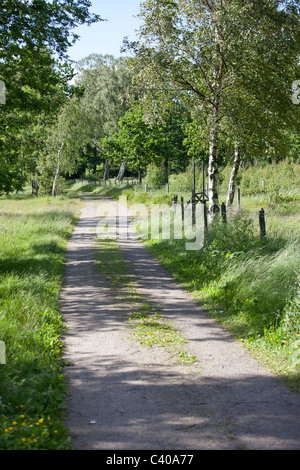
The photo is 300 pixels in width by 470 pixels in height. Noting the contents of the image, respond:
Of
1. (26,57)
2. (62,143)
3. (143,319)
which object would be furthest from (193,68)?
(62,143)

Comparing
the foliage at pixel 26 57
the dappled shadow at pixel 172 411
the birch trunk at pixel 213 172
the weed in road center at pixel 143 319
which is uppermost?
the foliage at pixel 26 57

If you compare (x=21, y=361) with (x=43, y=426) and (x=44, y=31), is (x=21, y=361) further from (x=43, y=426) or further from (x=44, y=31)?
(x=44, y=31)

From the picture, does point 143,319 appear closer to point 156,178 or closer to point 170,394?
point 170,394

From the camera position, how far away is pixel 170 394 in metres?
4.95

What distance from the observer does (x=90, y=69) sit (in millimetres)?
62156

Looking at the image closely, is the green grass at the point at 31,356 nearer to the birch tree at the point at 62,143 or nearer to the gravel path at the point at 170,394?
the gravel path at the point at 170,394

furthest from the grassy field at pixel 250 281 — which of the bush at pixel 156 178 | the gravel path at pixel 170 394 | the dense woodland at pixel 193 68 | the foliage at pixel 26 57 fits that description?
the bush at pixel 156 178

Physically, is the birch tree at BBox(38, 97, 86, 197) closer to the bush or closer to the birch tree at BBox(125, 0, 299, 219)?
the bush

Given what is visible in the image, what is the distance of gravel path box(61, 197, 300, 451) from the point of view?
158 inches

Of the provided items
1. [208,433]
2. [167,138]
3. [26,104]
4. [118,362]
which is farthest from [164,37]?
[167,138]

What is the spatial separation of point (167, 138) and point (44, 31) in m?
30.1

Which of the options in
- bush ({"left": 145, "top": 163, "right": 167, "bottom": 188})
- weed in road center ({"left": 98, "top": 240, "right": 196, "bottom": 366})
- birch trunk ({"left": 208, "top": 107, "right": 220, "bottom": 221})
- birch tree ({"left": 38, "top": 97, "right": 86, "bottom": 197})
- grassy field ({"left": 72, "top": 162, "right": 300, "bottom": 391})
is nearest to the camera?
grassy field ({"left": 72, "top": 162, "right": 300, "bottom": 391})

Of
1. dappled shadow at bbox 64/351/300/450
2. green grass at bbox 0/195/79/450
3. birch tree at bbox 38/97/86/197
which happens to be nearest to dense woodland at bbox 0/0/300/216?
green grass at bbox 0/195/79/450

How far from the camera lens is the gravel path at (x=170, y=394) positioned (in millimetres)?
4004
